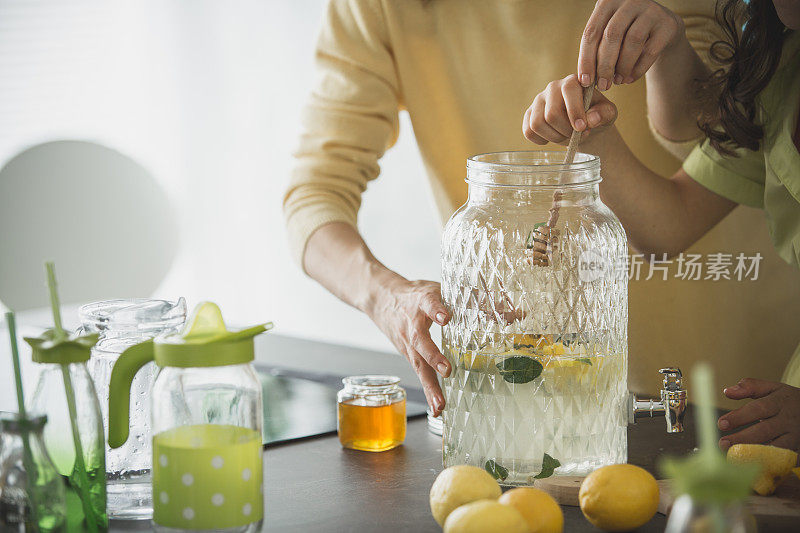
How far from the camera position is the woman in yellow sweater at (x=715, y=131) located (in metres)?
1.08

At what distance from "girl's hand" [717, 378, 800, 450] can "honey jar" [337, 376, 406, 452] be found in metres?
0.40

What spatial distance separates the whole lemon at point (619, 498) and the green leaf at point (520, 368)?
0.13 meters

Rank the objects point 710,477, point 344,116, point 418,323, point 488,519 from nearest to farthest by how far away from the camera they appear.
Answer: point 710,477, point 488,519, point 418,323, point 344,116

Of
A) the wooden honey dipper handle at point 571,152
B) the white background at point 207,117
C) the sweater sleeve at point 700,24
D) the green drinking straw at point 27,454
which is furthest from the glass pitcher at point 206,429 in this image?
the white background at point 207,117

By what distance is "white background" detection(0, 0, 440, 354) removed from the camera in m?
3.40

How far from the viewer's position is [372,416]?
1.17 metres

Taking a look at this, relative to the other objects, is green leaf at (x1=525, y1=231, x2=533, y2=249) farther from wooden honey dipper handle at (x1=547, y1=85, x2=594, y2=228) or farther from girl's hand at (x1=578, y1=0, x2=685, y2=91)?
girl's hand at (x1=578, y1=0, x2=685, y2=91)

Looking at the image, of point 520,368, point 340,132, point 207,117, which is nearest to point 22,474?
point 520,368

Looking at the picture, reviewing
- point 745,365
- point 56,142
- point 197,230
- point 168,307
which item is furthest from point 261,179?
point 168,307

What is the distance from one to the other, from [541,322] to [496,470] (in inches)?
6.7

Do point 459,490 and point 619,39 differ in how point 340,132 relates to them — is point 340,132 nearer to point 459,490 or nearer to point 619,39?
point 619,39

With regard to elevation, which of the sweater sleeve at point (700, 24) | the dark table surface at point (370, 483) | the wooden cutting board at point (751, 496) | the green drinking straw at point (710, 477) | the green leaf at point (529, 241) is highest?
the sweater sleeve at point (700, 24)

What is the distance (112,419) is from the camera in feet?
2.91

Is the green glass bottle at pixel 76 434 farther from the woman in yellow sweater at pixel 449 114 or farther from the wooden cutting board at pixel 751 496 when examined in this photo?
the woman in yellow sweater at pixel 449 114
